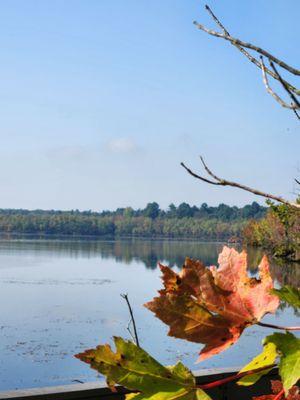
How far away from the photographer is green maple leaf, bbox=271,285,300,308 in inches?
15.3

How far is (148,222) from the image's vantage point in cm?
13188

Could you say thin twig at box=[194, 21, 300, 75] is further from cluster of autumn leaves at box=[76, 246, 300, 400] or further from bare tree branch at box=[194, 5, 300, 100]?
cluster of autumn leaves at box=[76, 246, 300, 400]

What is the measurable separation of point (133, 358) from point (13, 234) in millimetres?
124875

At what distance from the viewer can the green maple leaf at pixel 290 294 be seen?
1.27 ft

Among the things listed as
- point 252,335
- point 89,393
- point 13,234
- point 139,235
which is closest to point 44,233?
point 13,234

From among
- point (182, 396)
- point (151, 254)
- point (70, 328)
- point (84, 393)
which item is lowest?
point (70, 328)

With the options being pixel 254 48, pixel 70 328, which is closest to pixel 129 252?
pixel 70 328

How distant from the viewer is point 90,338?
16.7 meters

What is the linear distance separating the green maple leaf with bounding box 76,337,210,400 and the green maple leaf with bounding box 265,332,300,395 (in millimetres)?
68

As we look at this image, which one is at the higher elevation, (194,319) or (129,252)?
(194,319)

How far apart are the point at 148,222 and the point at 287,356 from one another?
432 ft

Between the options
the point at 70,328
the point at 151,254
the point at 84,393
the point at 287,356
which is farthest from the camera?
the point at 151,254

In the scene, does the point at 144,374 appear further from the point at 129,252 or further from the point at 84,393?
the point at 129,252

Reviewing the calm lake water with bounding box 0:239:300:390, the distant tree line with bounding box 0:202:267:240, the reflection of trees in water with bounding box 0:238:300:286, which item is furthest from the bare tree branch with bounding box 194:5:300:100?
the distant tree line with bounding box 0:202:267:240
